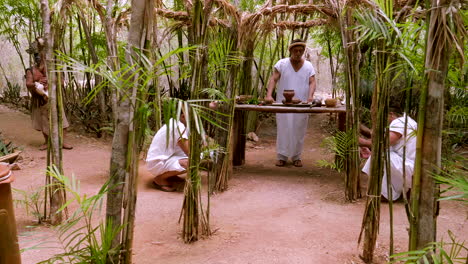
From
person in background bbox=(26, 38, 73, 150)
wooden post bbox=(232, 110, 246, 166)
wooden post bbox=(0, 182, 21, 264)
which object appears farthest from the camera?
person in background bbox=(26, 38, 73, 150)

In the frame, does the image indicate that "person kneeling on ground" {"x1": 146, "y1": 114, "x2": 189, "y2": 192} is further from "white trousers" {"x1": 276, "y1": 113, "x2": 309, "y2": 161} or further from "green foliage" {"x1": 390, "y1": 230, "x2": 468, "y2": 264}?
A: "green foliage" {"x1": 390, "y1": 230, "x2": 468, "y2": 264}

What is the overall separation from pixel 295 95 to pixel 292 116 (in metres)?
0.29

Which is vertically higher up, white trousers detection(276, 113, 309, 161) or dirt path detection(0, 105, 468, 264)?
white trousers detection(276, 113, 309, 161)

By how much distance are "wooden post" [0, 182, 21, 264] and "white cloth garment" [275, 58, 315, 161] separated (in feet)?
12.9

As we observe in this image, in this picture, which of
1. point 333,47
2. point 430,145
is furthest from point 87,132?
point 430,145

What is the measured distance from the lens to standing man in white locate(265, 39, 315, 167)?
5523 mm

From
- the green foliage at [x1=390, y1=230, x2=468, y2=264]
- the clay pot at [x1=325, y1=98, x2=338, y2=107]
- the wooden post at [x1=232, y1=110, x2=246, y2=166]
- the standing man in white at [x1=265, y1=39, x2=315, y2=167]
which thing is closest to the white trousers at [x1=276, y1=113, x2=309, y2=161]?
the standing man in white at [x1=265, y1=39, x2=315, y2=167]

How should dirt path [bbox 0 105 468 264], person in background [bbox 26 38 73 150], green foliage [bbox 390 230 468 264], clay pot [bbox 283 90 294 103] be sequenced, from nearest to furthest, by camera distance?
green foliage [bbox 390 230 468 264] < dirt path [bbox 0 105 468 264] < clay pot [bbox 283 90 294 103] < person in background [bbox 26 38 73 150]

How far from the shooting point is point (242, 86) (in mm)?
6746

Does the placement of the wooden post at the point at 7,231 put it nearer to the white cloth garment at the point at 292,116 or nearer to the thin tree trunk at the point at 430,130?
the thin tree trunk at the point at 430,130

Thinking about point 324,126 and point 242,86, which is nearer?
point 242,86

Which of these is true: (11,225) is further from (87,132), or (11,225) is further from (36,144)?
(87,132)

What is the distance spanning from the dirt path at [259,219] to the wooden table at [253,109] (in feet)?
0.77

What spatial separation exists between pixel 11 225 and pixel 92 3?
207 centimetres
